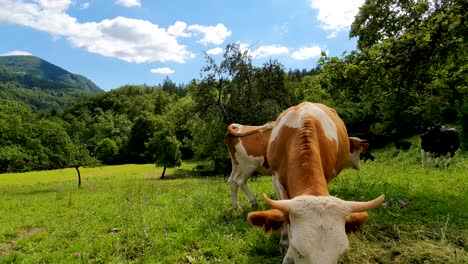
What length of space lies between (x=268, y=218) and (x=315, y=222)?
0.54 m

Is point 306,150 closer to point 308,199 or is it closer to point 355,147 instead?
point 308,199

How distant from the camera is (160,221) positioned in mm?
7586

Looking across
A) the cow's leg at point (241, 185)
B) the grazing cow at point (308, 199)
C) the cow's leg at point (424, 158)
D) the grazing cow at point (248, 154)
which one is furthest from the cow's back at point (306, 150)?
the cow's leg at point (424, 158)

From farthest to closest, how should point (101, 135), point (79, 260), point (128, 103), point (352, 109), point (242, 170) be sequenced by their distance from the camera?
point (128, 103), point (101, 135), point (352, 109), point (242, 170), point (79, 260)

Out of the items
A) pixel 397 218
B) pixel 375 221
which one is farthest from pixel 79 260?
pixel 397 218

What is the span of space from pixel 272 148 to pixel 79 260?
3.80 m

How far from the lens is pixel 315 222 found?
10.5 feet

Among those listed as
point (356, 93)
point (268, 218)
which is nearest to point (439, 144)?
point (356, 93)

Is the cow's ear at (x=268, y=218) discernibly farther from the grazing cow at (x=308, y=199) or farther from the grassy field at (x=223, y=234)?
the grassy field at (x=223, y=234)

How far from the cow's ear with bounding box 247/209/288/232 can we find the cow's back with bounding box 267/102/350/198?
1.32 ft

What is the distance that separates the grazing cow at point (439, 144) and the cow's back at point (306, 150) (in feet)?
39.3

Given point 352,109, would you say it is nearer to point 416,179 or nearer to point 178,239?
point 416,179

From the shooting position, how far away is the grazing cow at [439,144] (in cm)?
1580

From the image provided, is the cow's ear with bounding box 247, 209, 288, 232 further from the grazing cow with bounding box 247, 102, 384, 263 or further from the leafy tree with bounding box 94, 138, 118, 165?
the leafy tree with bounding box 94, 138, 118, 165
